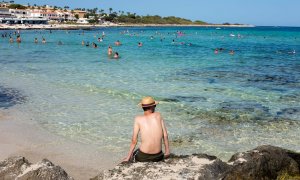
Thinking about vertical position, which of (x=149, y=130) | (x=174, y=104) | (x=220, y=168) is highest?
(x=149, y=130)

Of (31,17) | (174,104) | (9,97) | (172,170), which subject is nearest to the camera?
(172,170)

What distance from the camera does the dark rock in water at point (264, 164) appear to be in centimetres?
541

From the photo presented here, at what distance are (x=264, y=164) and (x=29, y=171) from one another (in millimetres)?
3688

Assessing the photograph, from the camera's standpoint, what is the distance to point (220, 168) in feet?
18.1

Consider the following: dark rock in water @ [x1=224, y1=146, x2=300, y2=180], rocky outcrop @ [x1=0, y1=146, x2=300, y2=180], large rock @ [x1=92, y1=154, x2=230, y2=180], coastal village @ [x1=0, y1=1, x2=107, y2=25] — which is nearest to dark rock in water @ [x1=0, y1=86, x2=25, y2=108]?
rocky outcrop @ [x1=0, y1=146, x2=300, y2=180]

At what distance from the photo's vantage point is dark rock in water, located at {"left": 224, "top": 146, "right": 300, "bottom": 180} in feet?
17.7

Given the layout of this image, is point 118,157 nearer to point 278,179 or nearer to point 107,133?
point 107,133

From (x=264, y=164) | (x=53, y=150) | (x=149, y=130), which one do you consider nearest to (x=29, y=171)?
(x=149, y=130)

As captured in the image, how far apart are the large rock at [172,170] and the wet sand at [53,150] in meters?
3.22

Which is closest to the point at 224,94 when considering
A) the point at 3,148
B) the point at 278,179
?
the point at 3,148

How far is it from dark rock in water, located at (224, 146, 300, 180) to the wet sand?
13.0ft

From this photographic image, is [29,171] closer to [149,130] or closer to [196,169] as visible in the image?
[149,130]

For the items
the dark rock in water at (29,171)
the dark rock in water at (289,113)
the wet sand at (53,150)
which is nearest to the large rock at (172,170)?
the dark rock in water at (29,171)

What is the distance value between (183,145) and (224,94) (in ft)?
26.4
